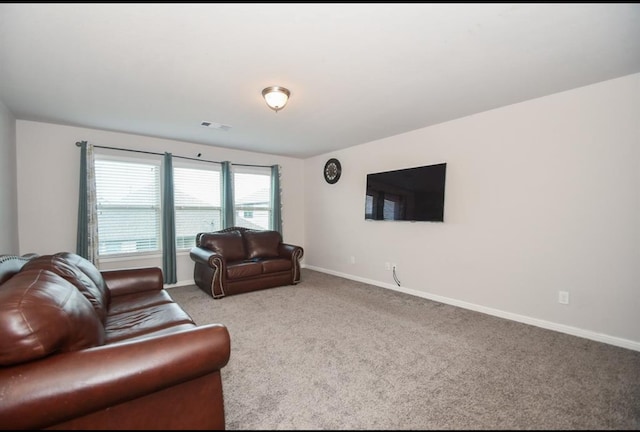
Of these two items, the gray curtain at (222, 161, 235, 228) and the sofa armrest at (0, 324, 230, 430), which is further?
the gray curtain at (222, 161, 235, 228)

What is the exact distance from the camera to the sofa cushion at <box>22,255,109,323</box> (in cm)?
164

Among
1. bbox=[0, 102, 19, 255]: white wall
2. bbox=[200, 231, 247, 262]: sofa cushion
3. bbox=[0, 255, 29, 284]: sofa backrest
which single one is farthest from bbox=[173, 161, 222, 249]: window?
bbox=[0, 255, 29, 284]: sofa backrest

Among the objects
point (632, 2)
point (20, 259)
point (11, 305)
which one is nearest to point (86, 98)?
point (20, 259)

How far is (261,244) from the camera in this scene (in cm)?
457

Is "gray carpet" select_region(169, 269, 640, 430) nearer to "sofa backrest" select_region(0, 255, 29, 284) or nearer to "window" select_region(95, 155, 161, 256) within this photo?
"sofa backrest" select_region(0, 255, 29, 284)

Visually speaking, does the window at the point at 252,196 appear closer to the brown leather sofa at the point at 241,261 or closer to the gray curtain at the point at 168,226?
the brown leather sofa at the point at 241,261

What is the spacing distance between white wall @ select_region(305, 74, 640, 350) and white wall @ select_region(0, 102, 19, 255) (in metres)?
4.55

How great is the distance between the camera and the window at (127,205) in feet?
12.7

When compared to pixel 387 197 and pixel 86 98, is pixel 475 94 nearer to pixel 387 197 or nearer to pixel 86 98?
pixel 387 197

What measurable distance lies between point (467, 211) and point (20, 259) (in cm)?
411

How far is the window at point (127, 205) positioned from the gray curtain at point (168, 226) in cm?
15

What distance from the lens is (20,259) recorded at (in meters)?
1.96

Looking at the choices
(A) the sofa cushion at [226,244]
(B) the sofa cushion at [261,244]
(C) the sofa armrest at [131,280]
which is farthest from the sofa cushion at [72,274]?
(B) the sofa cushion at [261,244]

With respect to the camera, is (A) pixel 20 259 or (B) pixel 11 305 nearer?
(B) pixel 11 305
